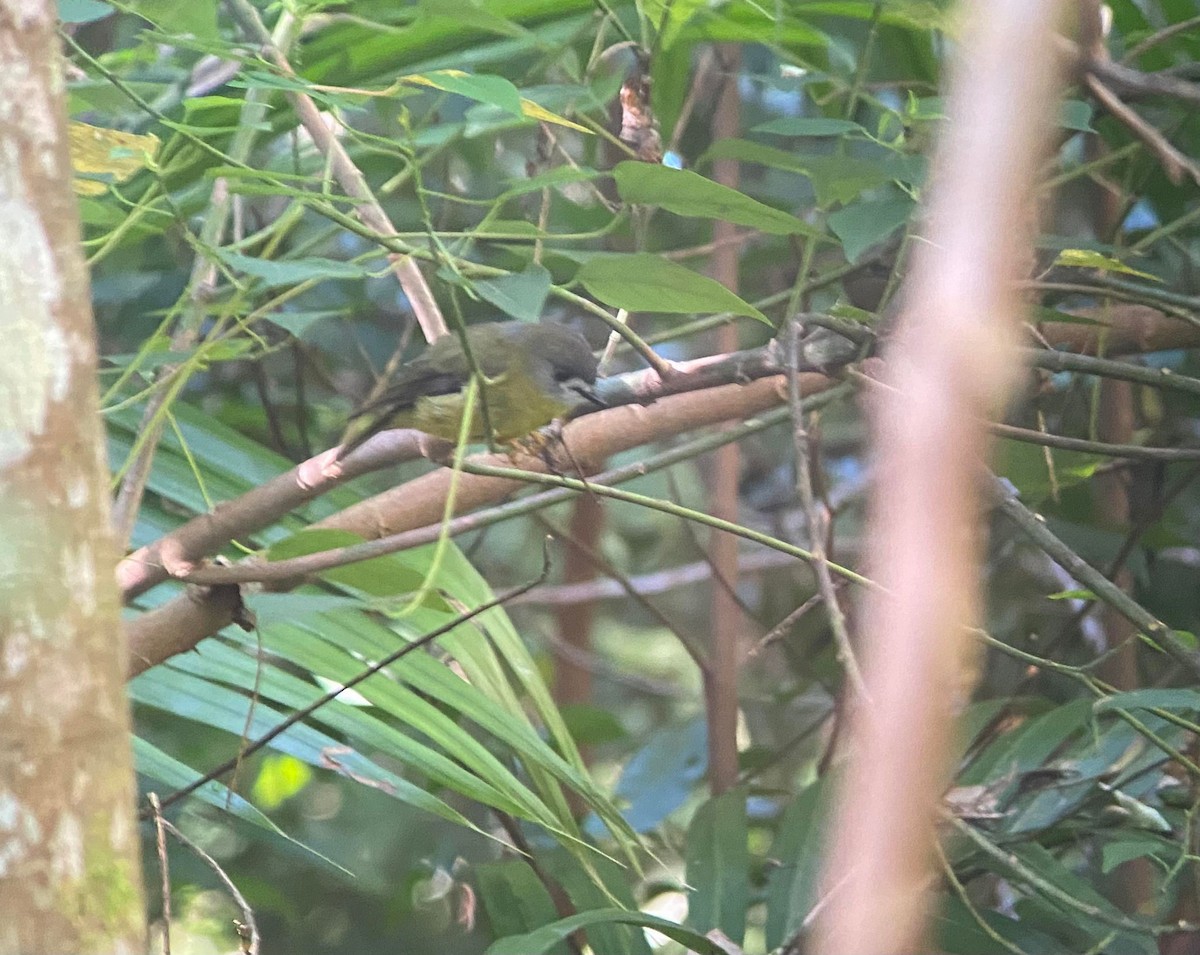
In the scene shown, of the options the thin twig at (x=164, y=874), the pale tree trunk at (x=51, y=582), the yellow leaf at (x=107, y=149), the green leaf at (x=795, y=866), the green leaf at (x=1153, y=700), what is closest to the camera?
the pale tree trunk at (x=51, y=582)

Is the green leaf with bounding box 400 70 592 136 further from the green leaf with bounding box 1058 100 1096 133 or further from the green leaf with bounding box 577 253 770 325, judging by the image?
the green leaf with bounding box 1058 100 1096 133

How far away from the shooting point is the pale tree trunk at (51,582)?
2.07 feet

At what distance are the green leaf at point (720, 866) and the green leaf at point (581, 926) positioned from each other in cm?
24

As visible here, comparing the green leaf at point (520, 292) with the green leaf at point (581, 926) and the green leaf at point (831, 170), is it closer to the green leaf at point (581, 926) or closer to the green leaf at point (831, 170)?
the green leaf at point (831, 170)

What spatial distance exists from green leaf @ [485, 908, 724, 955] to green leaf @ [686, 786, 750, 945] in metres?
0.24

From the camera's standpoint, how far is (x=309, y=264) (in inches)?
42.8

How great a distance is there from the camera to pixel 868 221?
1271 millimetres

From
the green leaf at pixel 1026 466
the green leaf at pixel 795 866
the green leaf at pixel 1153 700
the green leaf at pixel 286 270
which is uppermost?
the green leaf at pixel 286 270

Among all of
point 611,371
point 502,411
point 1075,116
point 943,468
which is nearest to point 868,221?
point 1075,116

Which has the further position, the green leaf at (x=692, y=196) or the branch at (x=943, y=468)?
the green leaf at (x=692, y=196)

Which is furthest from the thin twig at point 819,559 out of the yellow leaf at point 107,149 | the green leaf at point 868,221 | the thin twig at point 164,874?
the yellow leaf at point 107,149

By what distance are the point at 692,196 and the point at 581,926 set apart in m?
0.73

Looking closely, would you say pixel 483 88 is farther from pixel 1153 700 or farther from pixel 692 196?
pixel 1153 700

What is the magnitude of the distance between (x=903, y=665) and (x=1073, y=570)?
2.95 ft
